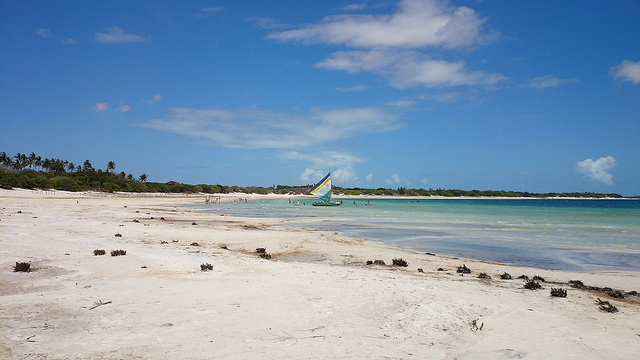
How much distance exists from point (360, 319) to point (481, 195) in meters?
204

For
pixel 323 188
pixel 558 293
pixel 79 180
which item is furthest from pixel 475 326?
pixel 79 180

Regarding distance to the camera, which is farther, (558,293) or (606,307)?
(558,293)

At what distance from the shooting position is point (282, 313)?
6.52 metres

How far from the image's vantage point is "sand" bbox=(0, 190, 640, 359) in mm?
5074

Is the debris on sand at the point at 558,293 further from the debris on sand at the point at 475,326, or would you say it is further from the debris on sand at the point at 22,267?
the debris on sand at the point at 22,267

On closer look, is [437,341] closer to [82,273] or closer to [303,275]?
[303,275]

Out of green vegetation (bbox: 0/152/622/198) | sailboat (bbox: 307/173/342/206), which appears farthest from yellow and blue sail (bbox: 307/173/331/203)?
green vegetation (bbox: 0/152/622/198)

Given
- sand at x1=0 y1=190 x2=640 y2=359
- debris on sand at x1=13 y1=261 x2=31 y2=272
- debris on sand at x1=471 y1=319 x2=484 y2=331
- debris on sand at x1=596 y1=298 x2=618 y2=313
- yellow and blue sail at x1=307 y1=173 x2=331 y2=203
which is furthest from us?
yellow and blue sail at x1=307 y1=173 x2=331 y2=203

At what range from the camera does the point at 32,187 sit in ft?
214

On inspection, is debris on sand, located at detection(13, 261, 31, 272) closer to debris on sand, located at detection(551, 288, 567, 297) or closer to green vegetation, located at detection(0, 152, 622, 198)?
debris on sand, located at detection(551, 288, 567, 297)

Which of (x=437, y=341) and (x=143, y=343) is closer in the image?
(x=143, y=343)

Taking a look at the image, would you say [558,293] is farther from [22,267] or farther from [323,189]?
[323,189]

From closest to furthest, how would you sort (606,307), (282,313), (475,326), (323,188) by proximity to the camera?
(475,326) → (282,313) → (606,307) → (323,188)

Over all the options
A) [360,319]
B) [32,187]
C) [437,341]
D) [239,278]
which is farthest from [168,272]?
[32,187]
